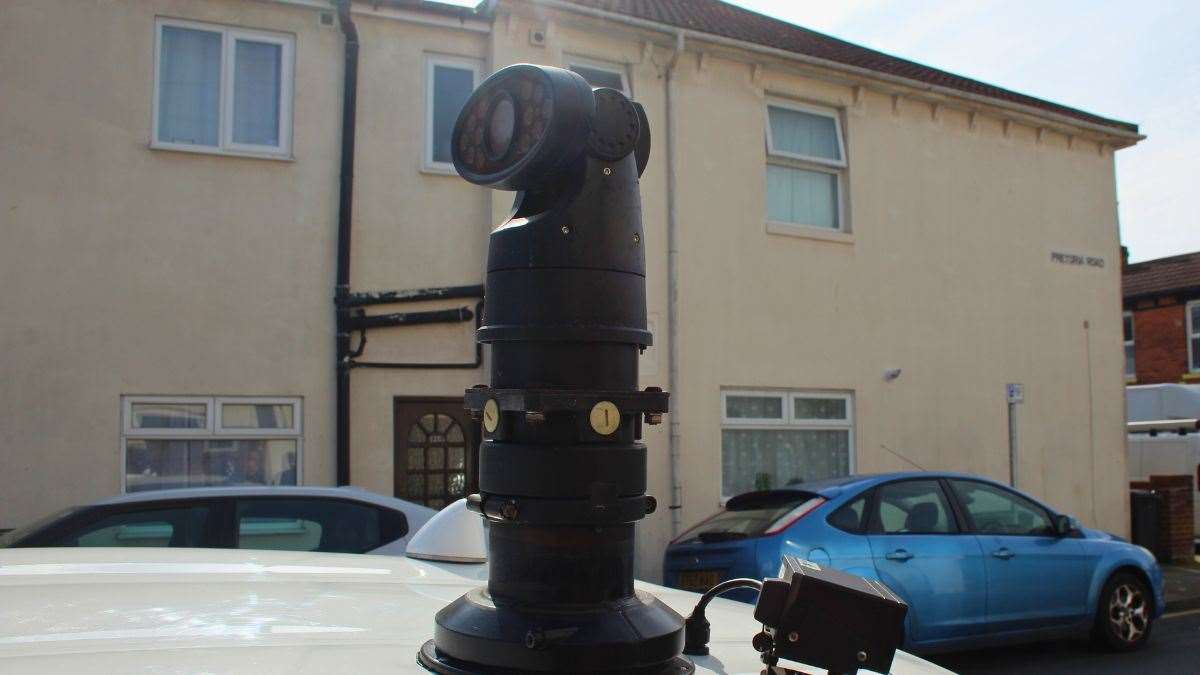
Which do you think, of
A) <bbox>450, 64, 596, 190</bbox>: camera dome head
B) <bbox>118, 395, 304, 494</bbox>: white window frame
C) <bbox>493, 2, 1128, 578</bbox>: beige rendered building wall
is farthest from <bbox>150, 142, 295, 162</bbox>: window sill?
<bbox>450, 64, 596, 190</bbox>: camera dome head

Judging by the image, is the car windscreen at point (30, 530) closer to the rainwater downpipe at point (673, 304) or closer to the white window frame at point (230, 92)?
the white window frame at point (230, 92)

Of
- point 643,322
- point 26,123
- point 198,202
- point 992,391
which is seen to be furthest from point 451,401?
point 643,322

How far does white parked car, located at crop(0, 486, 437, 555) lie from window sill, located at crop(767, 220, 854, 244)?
23.4 feet

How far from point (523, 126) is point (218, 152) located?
967cm

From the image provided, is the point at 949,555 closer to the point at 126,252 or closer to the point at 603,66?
the point at 603,66

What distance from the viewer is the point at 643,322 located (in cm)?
196

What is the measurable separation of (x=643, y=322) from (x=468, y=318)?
9438 mm

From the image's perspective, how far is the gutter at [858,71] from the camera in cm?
1200

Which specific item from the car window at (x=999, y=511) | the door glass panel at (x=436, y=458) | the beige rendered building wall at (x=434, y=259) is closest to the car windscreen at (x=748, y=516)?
the car window at (x=999, y=511)

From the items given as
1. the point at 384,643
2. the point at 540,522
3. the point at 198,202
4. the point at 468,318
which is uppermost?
the point at 198,202

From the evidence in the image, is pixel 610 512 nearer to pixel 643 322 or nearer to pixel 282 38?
pixel 643 322

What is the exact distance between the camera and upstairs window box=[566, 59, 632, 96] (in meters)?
12.3

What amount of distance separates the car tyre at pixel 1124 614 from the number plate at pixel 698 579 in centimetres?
352

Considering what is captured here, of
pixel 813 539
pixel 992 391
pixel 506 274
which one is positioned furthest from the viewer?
pixel 992 391
